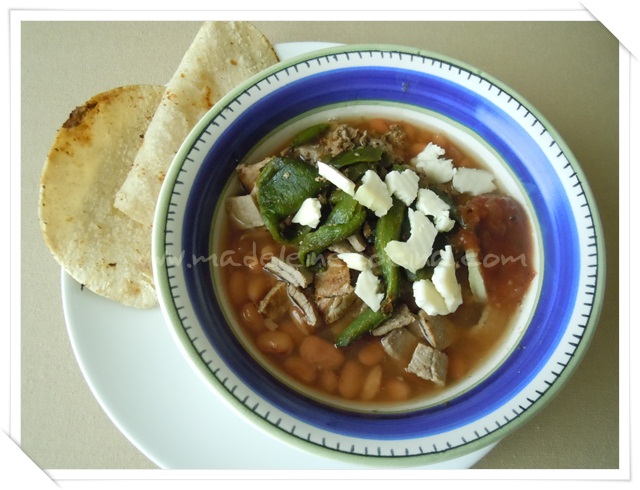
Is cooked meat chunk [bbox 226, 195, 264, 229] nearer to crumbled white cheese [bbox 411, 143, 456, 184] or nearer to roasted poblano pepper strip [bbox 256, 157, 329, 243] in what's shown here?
roasted poblano pepper strip [bbox 256, 157, 329, 243]

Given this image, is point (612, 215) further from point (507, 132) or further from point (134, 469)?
point (134, 469)

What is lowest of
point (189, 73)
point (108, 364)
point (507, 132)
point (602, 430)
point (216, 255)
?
point (602, 430)

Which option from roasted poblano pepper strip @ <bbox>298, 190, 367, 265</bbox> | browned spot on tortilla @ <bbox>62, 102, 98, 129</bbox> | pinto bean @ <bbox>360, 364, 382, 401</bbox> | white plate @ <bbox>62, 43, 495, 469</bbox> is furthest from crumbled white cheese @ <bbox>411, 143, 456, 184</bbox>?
browned spot on tortilla @ <bbox>62, 102, 98, 129</bbox>

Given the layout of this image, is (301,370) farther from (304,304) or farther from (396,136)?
(396,136)

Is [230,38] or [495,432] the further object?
[230,38]

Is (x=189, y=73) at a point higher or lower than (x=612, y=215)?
higher
